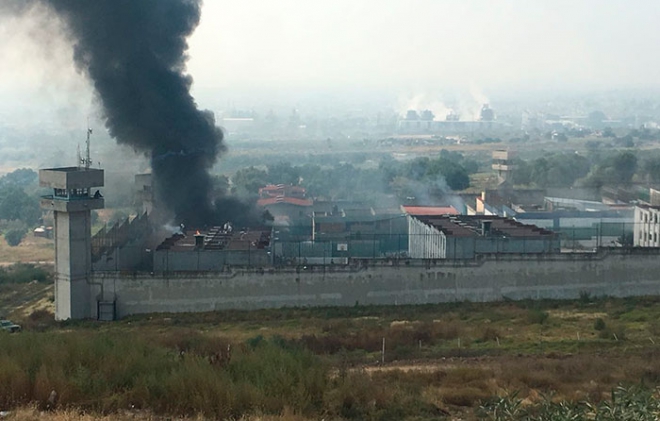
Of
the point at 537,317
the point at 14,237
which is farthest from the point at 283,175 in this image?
the point at 537,317

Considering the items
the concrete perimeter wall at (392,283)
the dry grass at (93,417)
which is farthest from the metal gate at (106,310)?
the dry grass at (93,417)

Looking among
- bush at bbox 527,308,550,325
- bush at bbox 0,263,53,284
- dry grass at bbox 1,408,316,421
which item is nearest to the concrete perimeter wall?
bush at bbox 527,308,550,325

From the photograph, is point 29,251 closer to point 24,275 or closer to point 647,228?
point 24,275

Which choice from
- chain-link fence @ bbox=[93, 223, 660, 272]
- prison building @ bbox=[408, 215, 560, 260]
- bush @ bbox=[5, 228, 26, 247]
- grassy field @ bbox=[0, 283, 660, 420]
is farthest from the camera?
bush @ bbox=[5, 228, 26, 247]

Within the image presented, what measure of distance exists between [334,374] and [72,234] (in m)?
17.9

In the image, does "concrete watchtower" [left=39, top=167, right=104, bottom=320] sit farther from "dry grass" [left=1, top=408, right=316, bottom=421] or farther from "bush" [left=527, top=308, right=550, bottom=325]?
"dry grass" [left=1, top=408, right=316, bottom=421]

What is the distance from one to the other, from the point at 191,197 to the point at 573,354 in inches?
1058

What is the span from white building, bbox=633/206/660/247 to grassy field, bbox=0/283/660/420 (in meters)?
18.4

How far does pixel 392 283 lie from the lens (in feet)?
110

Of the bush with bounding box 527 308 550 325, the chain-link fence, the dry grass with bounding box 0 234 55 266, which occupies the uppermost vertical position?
the chain-link fence

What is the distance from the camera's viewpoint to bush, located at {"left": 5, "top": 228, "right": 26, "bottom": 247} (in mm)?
65350

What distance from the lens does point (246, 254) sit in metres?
34.0

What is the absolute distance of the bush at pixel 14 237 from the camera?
65.3 meters

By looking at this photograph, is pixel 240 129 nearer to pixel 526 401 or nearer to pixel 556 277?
pixel 556 277
